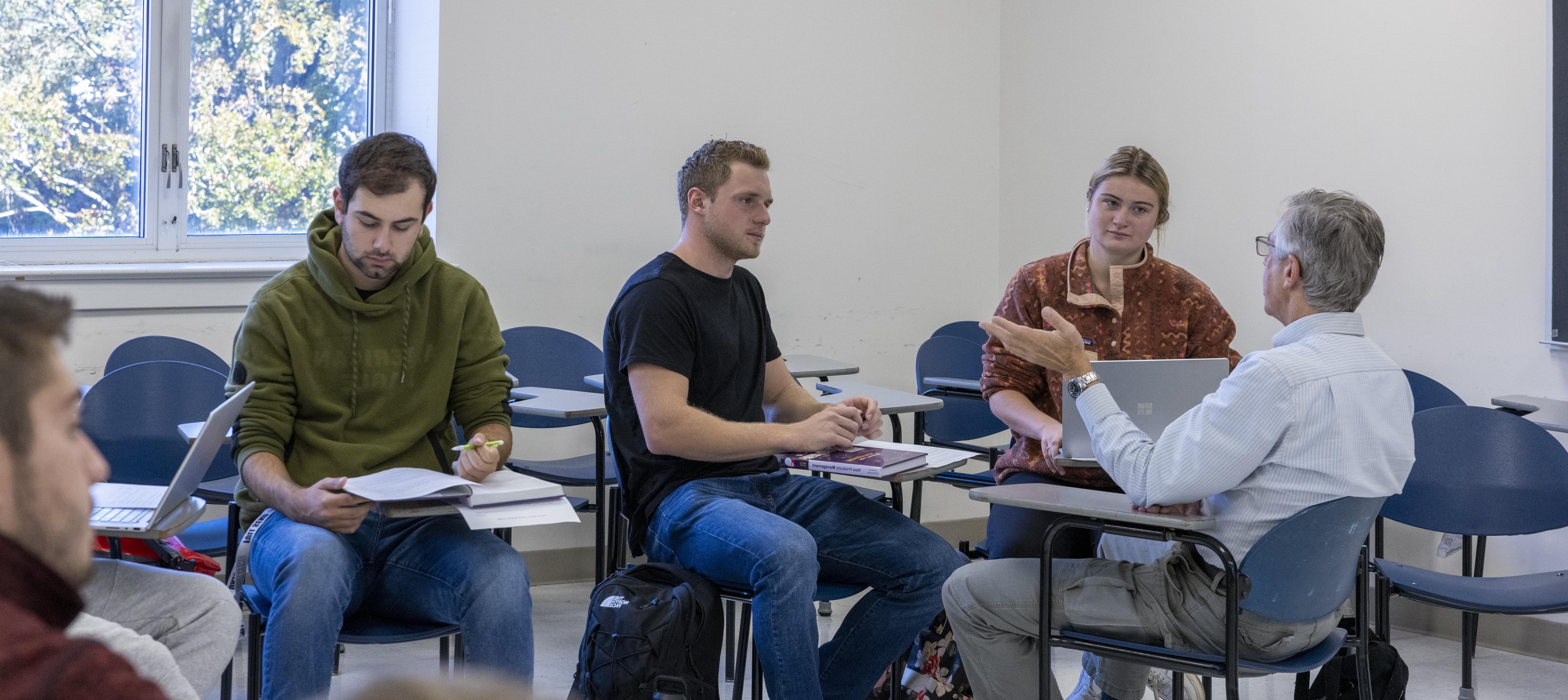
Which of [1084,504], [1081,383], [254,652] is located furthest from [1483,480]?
[254,652]

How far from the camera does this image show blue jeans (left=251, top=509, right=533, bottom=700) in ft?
6.41

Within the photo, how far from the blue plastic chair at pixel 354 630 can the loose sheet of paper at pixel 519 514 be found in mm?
201

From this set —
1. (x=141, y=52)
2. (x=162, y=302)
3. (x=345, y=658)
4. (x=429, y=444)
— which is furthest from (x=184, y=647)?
(x=141, y=52)

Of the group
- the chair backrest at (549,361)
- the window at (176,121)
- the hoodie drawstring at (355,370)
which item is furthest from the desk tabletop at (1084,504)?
the window at (176,121)

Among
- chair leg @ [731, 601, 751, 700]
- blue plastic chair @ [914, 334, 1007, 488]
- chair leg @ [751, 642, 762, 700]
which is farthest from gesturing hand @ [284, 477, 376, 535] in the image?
blue plastic chair @ [914, 334, 1007, 488]

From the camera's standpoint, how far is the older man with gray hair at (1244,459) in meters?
Answer: 1.95

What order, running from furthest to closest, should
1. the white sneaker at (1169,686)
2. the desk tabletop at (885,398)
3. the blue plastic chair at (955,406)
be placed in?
the blue plastic chair at (955,406) < the desk tabletop at (885,398) < the white sneaker at (1169,686)

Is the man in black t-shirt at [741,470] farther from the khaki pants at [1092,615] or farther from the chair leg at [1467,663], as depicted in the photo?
the chair leg at [1467,663]

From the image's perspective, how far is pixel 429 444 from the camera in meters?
2.38

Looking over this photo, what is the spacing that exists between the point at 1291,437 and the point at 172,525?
1.77 metres

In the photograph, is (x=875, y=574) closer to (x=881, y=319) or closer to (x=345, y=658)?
(x=345, y=658)

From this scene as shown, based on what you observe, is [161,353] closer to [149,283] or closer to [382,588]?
[149,283]

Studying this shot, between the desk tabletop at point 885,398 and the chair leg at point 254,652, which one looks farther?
the desk tabletop at point 885,398

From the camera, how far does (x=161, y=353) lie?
11.4ft
